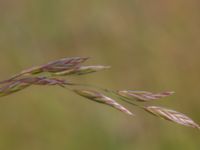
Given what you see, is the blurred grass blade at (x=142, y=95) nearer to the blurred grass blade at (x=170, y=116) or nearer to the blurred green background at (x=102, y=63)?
the blurred grass blade at (x=170, y=116)

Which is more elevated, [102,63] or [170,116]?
[102,63]

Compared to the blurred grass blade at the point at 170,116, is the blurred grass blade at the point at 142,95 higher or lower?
higher

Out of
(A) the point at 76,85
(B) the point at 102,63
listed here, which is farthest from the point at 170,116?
(B) the point at 102,63

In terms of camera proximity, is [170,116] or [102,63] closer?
[170,116]

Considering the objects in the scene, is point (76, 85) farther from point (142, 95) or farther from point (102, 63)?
point (102, 63)

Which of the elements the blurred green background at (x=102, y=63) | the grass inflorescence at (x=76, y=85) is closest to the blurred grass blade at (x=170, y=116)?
the grass inflorescence at (x=76, y=85)

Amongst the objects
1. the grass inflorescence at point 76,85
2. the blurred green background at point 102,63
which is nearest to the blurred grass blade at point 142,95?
the grass inflorescence at point 76,85

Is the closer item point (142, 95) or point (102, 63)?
point (142, 95)

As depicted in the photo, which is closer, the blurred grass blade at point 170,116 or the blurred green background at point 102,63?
the blurred grass blade at point 170,116

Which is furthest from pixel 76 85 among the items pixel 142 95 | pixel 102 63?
pixel 102 63
